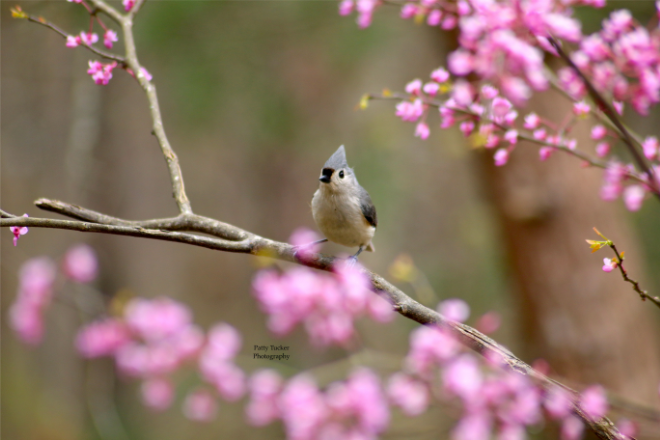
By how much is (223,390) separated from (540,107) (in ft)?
8.42

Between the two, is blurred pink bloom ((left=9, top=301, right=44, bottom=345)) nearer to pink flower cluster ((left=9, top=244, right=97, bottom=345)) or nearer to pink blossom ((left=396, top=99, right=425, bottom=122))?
pink flower cluster ((left=9, top=244, right=97, bottom=345))

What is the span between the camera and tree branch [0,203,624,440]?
4.04ft

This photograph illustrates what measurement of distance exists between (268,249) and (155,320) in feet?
6.71

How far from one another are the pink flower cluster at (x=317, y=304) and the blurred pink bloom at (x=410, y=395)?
440 mm

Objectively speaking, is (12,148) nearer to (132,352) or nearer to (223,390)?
(132,352)

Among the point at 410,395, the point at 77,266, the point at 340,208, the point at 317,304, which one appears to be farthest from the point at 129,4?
the point at 77,266

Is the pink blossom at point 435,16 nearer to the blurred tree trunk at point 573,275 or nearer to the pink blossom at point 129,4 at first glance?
the pink blossom at point 129,4

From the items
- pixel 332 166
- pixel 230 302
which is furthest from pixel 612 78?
pixel 230 302

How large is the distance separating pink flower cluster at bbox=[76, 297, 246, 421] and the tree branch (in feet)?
5.94

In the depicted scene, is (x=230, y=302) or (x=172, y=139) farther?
(x=230, y=302)

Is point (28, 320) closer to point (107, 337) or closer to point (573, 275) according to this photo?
point (107, 337)

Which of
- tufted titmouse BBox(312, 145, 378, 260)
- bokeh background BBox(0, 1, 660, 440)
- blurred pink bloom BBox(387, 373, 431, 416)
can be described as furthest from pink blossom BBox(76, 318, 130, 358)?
blurred pink bloom BBox(387, 373, 431, 416)

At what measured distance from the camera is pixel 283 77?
589cm

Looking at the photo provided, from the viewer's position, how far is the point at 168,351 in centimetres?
324
